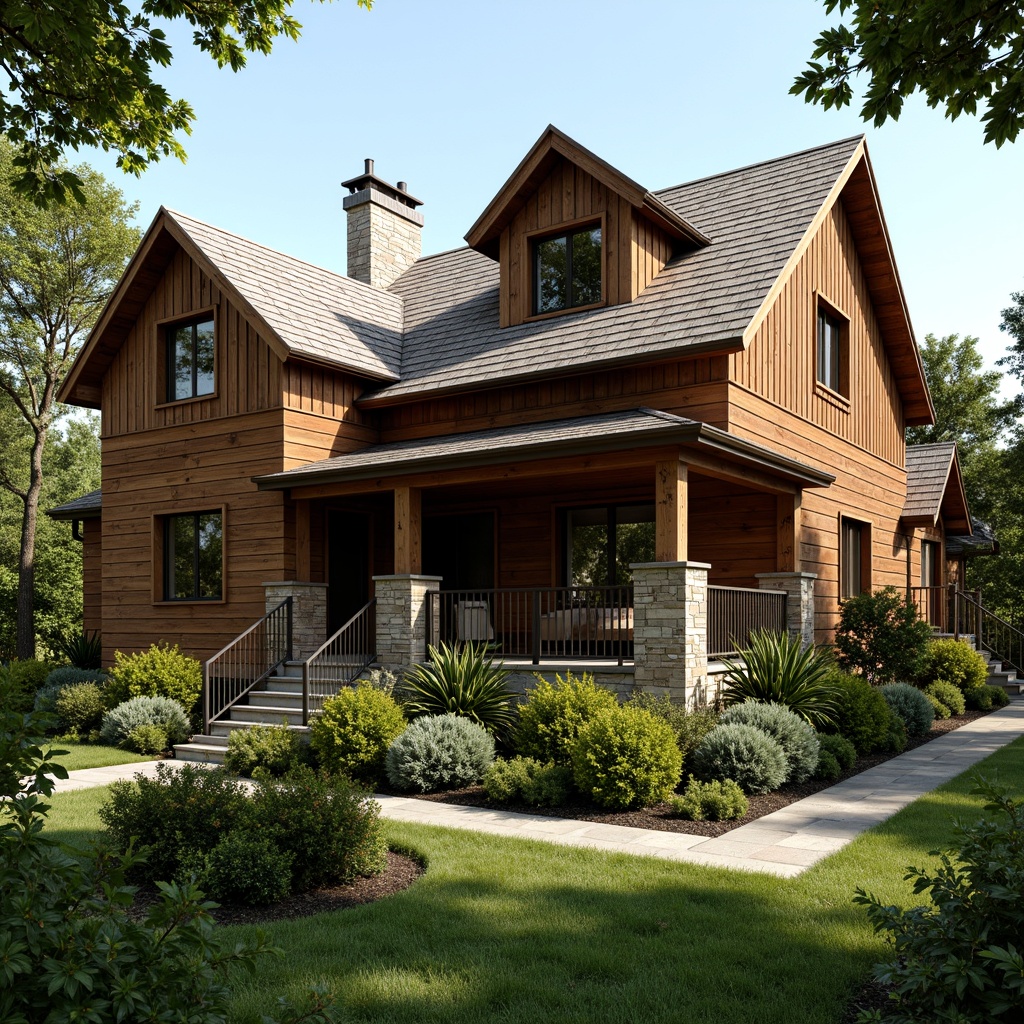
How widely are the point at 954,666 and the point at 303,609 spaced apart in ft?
38.8

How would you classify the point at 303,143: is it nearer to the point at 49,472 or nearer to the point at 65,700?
the point at 65,700

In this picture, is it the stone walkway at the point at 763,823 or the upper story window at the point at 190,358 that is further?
the upper story window at the point at 190,358

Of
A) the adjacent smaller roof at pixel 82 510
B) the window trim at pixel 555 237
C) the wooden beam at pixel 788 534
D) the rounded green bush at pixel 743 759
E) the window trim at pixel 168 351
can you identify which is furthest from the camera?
the adjacent smaller roof at pixel 82 510

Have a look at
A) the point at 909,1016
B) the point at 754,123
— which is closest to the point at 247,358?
the point at 754,123

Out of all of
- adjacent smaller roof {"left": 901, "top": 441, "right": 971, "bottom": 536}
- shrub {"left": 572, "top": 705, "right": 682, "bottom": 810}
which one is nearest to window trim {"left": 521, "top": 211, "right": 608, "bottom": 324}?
shrub {"left": 572, "top": 705, "right": 682, "bottom": 810}

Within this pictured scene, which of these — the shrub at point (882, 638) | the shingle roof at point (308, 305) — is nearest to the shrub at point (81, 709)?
the shingle roof at point (308, 305)

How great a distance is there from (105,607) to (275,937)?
1319cm

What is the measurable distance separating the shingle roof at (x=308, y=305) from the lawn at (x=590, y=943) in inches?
392

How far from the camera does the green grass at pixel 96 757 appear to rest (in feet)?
38.9

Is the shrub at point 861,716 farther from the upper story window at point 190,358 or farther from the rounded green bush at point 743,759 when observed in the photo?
the upper story window at point 190,358

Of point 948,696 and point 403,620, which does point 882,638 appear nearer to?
point 948,696

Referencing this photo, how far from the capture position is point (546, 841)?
760 centimetres

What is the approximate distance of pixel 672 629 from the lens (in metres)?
10.6

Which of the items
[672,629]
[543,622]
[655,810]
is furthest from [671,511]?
[543,622]
